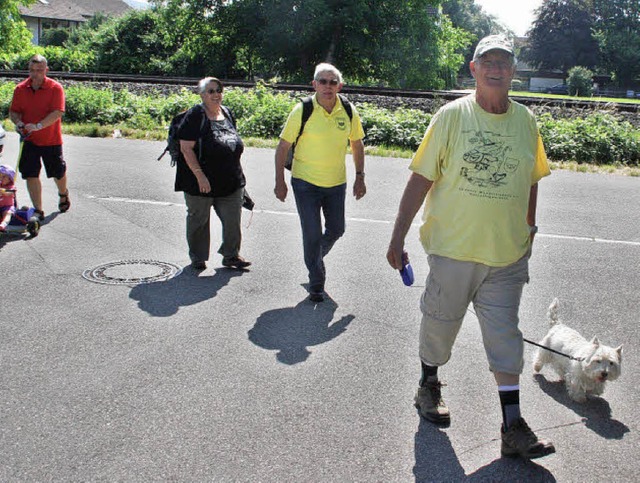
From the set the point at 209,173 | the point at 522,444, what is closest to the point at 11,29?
the point at 209,173

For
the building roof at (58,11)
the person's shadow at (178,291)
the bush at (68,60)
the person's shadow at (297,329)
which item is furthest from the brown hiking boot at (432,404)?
the building roof at (58,11)

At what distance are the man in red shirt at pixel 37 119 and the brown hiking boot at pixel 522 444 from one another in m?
6.73

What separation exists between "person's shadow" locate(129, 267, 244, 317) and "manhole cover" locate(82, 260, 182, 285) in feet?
0.40

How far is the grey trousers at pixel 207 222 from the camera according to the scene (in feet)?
A: 24.3

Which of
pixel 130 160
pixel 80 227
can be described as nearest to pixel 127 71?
pixel 130 160

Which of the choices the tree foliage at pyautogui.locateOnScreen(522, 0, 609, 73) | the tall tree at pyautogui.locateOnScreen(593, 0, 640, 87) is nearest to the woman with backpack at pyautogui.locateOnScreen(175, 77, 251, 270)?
the tall tree at pyautogui.locateOnScreen(593, 0, 640, 87)

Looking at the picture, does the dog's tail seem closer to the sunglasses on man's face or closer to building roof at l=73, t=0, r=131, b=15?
the sunglasses on man's face

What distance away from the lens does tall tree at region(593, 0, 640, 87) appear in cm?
8650

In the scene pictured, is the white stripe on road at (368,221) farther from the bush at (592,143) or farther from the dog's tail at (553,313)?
the bush at (592,143)

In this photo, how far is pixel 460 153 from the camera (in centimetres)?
396

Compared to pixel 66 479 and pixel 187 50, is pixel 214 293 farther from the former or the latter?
pixel 187 50

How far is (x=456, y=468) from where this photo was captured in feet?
13.0

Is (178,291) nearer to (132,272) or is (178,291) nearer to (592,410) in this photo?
(132,272)

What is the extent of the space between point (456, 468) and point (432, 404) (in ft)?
1.85
